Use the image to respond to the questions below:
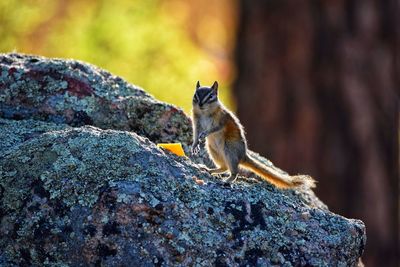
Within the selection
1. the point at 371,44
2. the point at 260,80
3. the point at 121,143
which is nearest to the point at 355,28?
the point at 371,44

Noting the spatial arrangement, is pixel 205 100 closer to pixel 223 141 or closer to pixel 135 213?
pixel 223 141

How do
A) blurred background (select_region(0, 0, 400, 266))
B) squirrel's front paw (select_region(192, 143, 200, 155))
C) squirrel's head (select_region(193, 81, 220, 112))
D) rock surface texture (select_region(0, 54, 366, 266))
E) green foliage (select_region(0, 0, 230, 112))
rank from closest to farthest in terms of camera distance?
1. rock surface texture (select_region(0, 54, 366, 266))
2. squirrel's front paw (select_region(192, 143, 200, 155))
3. squirrel's head (select_region(193, 81, 220, 112))
4. blurred background (select_region(0, 0, 400, 266))
5. green foliage (select_region(0, 0, 230, 112))

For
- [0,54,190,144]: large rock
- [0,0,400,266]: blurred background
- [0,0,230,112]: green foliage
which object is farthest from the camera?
[0,0,230,112]: green foliage

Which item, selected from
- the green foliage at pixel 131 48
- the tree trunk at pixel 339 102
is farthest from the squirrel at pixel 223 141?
the green foliage at pixel 131 48

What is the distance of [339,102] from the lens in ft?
31.0

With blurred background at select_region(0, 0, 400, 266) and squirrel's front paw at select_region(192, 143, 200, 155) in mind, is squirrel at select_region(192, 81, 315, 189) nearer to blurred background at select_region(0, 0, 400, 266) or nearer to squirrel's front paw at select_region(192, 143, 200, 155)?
squirrel's front paw at select_region(192, 143, 200, 155)

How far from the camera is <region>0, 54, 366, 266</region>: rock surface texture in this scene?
3.55 meters

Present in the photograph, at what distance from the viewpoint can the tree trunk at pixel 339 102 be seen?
9.38 m

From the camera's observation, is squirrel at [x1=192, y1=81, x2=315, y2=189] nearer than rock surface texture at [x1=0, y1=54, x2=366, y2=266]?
No

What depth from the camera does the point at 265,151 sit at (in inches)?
384

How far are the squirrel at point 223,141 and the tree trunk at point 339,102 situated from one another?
427 cm

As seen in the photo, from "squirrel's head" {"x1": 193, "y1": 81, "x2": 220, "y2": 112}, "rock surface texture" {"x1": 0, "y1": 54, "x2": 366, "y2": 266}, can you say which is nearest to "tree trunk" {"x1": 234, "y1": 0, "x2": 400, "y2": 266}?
"squirrel's head" {"x1": 193, "y1": 81, "x2": 220, "y2": 112}

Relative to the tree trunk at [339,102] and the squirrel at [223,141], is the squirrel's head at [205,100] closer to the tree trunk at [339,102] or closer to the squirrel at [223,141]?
the squirrel at [223,141]

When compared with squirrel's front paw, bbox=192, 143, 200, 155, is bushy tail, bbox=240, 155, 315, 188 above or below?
below
